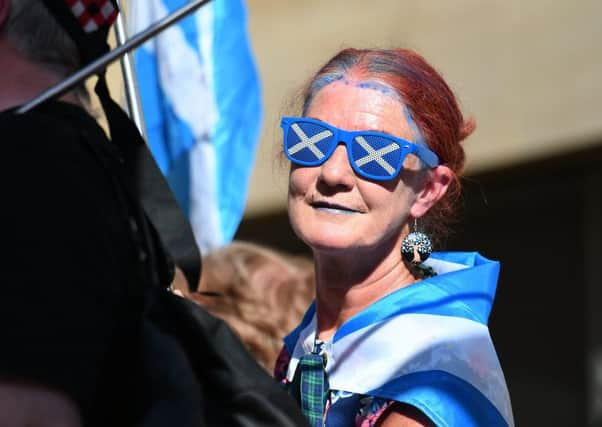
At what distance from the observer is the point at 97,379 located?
1378 mm

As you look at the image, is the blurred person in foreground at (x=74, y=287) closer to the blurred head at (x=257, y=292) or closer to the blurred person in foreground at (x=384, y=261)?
the blurred person in foreground at (x=384, y=261)

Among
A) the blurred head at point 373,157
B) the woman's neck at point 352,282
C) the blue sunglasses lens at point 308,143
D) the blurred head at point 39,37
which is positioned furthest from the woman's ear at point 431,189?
the blurred head at point 39,37

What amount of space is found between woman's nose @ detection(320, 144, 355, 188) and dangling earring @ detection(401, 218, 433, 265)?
221 millimetres

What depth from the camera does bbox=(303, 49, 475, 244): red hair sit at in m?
2.17

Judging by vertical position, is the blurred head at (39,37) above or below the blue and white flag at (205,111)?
above

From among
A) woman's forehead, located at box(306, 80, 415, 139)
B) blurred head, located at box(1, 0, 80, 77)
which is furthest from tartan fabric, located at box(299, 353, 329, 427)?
blurred head, located at box(1, 0, 80, 77)

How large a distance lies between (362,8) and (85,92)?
560cm

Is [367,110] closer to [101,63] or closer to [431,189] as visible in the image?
[431,189]

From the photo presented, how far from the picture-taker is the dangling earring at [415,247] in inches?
87.8

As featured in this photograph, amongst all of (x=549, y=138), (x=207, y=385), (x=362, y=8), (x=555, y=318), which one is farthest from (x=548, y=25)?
(x=207, y=385)

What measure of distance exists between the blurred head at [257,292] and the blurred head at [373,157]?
1.64 meters

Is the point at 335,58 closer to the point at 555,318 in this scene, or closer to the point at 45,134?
the point at 45,134

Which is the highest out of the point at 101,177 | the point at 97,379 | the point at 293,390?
the point at 101,177

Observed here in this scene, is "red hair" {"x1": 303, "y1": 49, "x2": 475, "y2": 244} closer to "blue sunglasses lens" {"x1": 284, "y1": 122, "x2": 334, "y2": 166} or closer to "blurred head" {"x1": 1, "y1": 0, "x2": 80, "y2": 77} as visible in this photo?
"blue sunglasses lens" {"x1": 284, "y1": 122, "x2": 334, "y2": 166}
